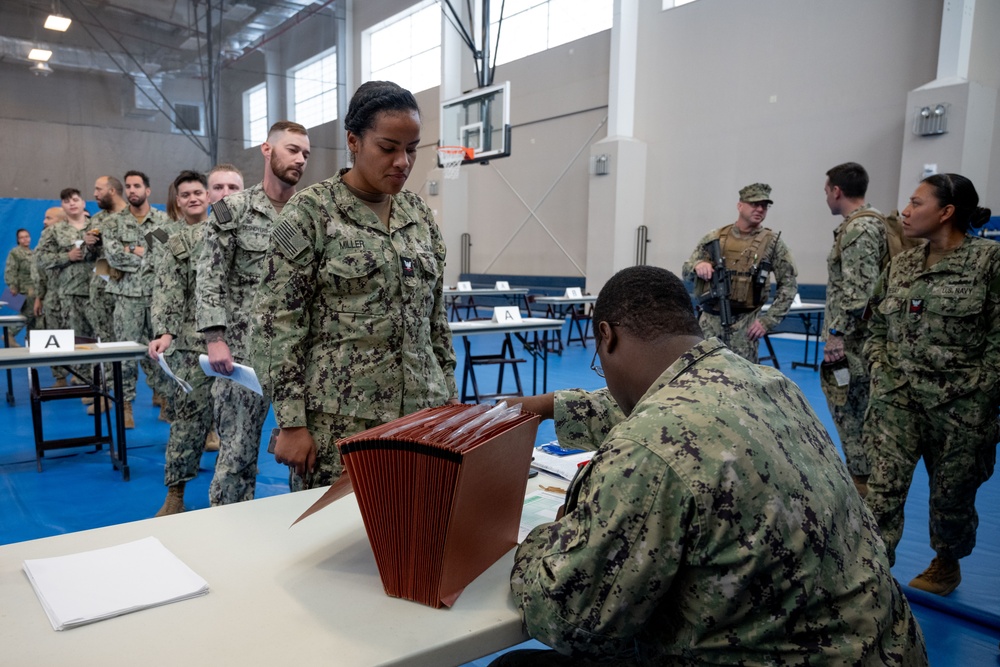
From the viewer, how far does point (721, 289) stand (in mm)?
4191

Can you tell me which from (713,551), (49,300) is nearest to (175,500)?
(713,551)

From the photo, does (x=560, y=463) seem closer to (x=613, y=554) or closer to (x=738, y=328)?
(x=613, y=554)

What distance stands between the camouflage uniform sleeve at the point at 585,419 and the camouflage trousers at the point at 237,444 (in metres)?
1.36

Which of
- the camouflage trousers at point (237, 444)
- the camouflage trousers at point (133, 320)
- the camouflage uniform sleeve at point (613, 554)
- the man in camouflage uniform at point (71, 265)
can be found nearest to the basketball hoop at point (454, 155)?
the man in camouflage uniform at point (71, 265)

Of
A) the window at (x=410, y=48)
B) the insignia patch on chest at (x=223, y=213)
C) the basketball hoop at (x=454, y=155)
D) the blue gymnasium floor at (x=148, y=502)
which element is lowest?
the blue gymnasium floor at (x=148, y=502)

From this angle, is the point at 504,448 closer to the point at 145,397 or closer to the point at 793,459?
the point at 793,459

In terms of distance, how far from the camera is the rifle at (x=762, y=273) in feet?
14.0

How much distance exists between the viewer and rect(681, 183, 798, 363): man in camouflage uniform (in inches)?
168

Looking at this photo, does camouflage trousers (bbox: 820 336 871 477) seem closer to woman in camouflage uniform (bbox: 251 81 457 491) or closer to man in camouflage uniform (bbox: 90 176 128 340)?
woman in camouflage uniform (bbox: 251 81 457 491)

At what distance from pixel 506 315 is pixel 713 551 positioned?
446cm

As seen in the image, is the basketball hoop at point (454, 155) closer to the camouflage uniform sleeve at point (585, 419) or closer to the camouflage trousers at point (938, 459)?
the camouflage trousers at point (938, 459)

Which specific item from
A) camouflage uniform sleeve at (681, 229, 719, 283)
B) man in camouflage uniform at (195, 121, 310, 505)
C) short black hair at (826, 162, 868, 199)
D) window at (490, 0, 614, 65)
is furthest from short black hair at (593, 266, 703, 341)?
window at (490, 0, 614, 65)

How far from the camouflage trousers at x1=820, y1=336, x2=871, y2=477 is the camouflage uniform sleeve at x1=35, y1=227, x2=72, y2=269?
5.76 metres

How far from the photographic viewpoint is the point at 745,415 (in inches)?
33.5
